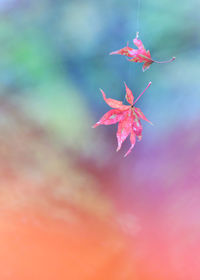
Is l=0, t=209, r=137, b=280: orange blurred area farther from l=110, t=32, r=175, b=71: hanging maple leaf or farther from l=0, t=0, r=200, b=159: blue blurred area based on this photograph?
l=110, t=32, r=175, b=71: hanging maple leaf

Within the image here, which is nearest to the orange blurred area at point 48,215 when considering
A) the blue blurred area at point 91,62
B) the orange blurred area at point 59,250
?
the orange blurred area at point 59,250

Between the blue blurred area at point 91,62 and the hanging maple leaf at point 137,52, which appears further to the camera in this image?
the blue blurred area at point 91,62

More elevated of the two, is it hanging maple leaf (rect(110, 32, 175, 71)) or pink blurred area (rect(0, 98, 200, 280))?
hanging maple leaf (rect(110, 32, 175, 71))

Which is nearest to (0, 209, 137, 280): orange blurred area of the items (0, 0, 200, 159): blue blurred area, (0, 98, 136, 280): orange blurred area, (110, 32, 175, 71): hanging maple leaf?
(0, 98, 136, 280): orange blurred area

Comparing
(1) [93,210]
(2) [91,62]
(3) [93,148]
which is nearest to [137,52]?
(2) [91,62]

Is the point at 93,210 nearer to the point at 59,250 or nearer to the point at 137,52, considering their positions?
the point at 59,250

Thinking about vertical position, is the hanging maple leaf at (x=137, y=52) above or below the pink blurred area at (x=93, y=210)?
above

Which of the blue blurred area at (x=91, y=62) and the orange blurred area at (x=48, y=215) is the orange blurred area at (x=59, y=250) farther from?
the blue blurred area at (x=91, y=62)
